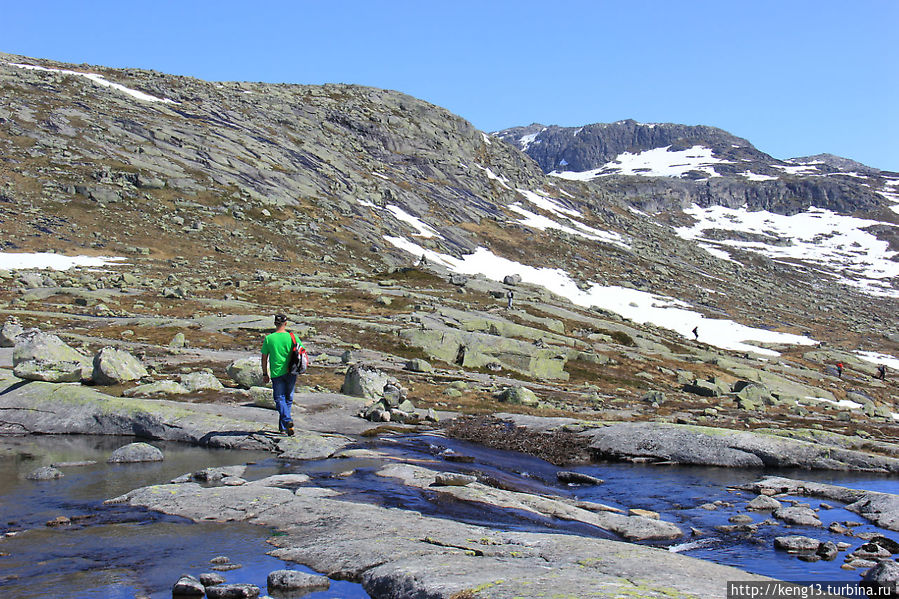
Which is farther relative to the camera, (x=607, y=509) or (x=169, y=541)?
(x=607, y=509)

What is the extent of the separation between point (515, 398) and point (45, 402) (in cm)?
1923

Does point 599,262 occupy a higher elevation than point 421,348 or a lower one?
higher

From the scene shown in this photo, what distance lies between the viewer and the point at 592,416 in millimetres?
27703

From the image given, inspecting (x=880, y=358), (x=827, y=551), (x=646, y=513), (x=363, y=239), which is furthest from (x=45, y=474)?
(x=880, y=358)

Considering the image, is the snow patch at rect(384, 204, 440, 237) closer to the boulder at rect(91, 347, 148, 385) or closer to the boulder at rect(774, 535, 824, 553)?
the boulder at rect(91, 347, 148, 385)

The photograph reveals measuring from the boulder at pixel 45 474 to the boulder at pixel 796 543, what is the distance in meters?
14.4

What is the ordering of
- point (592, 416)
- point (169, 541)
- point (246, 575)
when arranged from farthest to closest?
point (592, 416) → point (169, 541) → point (246, 575)

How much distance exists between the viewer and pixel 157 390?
20.2 meters

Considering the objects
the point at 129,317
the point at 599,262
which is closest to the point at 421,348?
the point at 129,317

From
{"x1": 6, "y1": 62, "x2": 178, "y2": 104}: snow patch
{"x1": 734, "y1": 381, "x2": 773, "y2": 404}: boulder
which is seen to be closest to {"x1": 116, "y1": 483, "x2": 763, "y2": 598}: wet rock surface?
{"x1": 734, "y1": 381, "x2": 773, "y2": 404}: boulder

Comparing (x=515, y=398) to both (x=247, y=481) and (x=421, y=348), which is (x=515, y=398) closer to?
(x=421, y=348)

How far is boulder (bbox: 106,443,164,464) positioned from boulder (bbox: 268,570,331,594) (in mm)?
8287

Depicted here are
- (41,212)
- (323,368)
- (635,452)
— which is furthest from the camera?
(41,212)

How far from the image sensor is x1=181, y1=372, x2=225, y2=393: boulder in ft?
69.9
